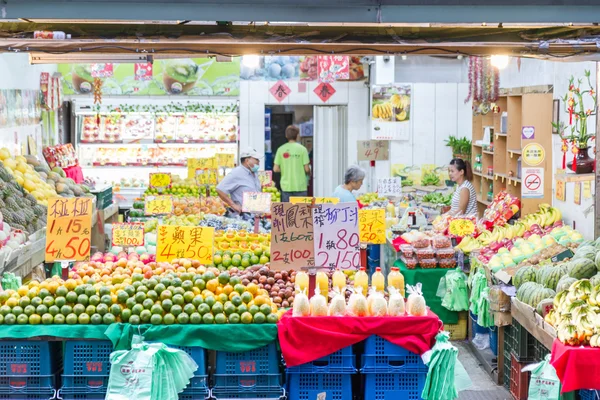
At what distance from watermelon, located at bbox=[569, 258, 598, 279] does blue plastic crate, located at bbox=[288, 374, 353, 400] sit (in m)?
2.17

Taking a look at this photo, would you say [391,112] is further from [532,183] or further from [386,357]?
[386,357]

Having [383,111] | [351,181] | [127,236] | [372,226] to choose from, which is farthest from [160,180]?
[127,236]

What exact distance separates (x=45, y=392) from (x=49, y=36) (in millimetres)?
2025

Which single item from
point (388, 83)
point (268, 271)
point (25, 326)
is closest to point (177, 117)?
point (388, 83)

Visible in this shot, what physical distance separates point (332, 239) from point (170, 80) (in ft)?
34.3

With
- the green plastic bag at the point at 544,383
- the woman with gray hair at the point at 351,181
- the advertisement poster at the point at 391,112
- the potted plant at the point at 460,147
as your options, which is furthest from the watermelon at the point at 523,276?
the advertisement poster at the point at 391,112

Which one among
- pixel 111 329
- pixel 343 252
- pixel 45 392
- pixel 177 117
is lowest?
pixel 45 392

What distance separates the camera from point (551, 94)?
31.7 ft

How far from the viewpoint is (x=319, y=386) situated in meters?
5.16

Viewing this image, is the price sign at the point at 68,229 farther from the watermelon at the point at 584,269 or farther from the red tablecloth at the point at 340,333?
the watermelon at the point at 584,269

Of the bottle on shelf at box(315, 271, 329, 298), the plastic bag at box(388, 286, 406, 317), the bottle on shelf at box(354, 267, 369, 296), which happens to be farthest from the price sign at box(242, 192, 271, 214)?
the plastic bag at box(388, 286, 406, 317)

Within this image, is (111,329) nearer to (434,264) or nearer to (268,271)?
A: (268,271)

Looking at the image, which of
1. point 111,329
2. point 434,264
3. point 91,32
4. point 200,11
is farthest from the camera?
point 434,264

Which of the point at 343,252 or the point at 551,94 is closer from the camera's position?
the point at 343,252
